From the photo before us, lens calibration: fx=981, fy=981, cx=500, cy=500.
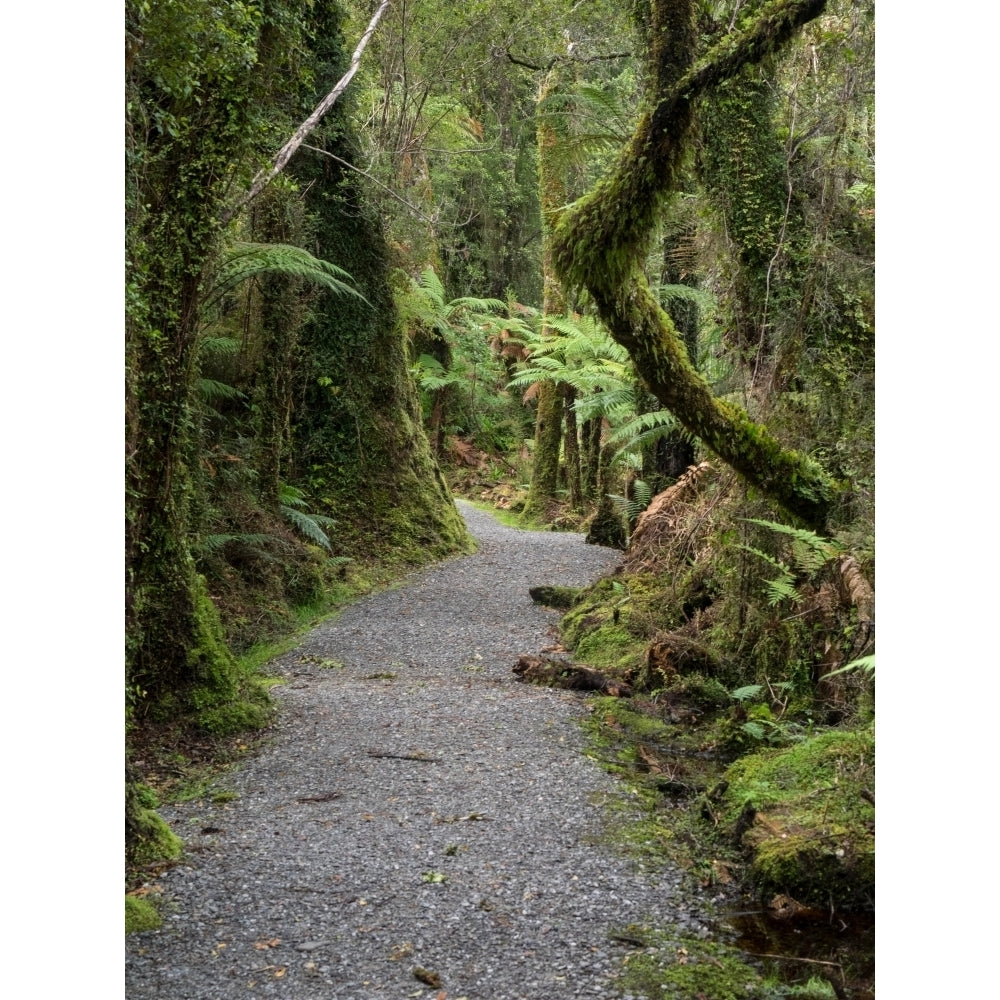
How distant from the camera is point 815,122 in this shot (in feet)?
24.3

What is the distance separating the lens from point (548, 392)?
60.4 ft

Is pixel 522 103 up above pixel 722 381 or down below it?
above

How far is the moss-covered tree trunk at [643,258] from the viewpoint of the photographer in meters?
5.60

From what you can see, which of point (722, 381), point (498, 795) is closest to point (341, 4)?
point (722, 381)

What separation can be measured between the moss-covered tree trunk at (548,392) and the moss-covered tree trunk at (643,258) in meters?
10.0

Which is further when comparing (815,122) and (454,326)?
(454,326)

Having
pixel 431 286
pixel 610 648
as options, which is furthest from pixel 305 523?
pixel 431 286

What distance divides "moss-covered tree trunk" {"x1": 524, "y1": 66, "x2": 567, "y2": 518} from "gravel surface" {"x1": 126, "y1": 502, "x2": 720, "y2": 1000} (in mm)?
11037

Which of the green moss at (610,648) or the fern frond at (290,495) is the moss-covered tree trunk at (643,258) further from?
the fern frond at (290,495)

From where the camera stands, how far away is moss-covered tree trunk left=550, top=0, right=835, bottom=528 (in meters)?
5.60

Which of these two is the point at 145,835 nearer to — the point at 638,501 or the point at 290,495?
the point at 290,495
